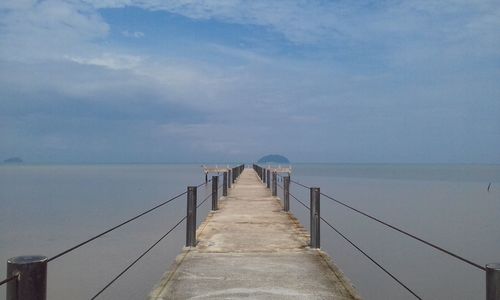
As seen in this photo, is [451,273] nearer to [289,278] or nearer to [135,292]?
[135,292]

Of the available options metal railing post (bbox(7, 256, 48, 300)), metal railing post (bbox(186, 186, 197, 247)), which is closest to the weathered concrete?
metal railing post (bbox(186, 186, 197, 247))

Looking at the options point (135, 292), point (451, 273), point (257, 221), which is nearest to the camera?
point (257, 221)

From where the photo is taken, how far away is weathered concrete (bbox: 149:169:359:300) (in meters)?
6.12

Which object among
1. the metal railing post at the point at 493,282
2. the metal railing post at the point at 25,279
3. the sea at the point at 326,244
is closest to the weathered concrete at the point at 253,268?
the metal railing post at the point at 25,279

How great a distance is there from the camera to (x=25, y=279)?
320 cm

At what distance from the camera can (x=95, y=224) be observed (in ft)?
99.1

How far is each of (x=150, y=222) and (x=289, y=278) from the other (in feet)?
81.4

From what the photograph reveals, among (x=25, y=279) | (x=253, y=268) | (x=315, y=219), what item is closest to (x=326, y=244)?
(x=315, y=219)

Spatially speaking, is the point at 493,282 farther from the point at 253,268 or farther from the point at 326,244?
the point at 326,244

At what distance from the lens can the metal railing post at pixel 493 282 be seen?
3037 mm

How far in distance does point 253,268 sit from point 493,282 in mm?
4744

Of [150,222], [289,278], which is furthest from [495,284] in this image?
[150,222]

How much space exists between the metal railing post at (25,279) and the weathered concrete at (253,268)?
285 cm

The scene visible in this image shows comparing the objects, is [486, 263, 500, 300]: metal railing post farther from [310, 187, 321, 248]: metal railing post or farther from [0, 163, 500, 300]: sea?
[0, 163, 500, 300]: sea
